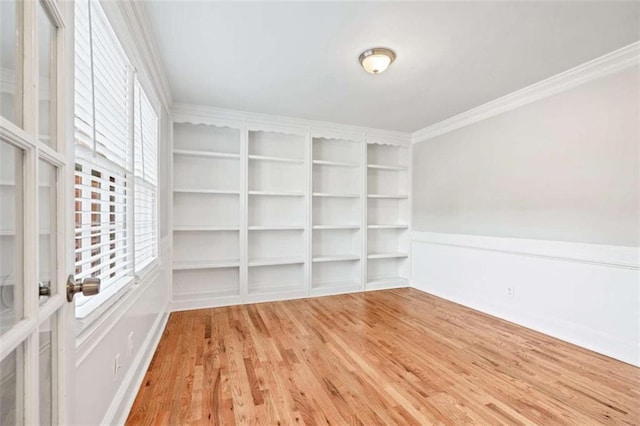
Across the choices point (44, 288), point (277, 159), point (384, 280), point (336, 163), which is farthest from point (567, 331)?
point (44, 288)

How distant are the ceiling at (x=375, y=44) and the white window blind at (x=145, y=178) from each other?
0.51m

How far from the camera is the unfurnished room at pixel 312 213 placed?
2.42ft

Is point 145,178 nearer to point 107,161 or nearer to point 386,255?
point 107,161

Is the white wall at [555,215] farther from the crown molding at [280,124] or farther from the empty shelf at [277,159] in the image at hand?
the empty shelf at [277,159]

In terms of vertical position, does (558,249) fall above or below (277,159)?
below

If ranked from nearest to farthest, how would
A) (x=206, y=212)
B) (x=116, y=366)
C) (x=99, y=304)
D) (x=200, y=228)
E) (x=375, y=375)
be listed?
(x=99, y=304), (x=116, y=366), (x=375, y=375), (x=200, y=228), (x=206, y=212)

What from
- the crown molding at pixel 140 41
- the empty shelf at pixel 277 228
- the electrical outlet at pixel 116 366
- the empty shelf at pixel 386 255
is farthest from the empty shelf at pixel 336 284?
the crown molding at pixel 140 41

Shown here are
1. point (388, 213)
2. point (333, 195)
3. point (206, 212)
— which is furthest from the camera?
point (388, 213)

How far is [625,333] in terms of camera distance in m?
2.30

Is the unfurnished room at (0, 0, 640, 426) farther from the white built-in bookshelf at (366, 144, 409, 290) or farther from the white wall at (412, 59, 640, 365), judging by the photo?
the white built-in bookshelf at (366, 144, 409, 290)

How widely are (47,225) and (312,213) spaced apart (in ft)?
11.5

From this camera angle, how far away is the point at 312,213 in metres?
Answer: 4.17

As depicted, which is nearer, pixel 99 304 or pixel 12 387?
pixel 12 387

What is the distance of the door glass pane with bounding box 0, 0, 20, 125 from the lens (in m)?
→ 0.53
